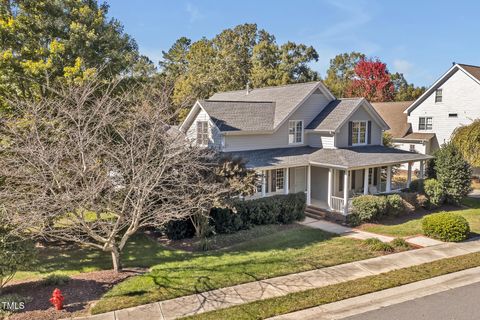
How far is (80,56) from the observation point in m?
16.8

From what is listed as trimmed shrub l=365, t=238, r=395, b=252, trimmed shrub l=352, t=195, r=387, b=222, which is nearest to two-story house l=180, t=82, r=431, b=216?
trimmed shrub l=352, t=195, r=387, b=222

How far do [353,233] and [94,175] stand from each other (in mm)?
12044

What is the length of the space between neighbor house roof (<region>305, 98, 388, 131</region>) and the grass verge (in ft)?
36.8

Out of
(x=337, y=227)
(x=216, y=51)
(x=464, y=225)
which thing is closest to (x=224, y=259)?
(x=337, y=227)

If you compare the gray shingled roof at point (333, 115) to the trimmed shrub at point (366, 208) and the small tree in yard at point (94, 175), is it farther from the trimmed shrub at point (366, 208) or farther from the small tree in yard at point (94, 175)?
the small tree in yard at point (94, 175)

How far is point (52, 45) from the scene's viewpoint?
1562 cm

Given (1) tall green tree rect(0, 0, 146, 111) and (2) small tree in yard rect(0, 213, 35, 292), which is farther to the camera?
(1) tall green tree rect(0, 0, 146, 111)

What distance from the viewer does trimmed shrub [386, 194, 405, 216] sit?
1974 centimetres

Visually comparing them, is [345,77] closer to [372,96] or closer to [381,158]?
[372,96]

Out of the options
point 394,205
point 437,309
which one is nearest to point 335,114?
point 394,205

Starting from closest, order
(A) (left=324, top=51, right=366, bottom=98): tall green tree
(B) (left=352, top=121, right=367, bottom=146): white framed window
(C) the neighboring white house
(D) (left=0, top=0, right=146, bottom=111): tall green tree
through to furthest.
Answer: (D) (left=0, top=0, right=146, bottom=111): tall green tree < (B) (left=352, top=121, right=367, bottom=146): white framed window < (C) the neighboring white house < (A) (left=324, top=51, right=366, bottom=98): tall green tree

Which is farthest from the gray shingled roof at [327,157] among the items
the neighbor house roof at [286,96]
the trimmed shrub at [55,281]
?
the trimmed shrub at [55,281]

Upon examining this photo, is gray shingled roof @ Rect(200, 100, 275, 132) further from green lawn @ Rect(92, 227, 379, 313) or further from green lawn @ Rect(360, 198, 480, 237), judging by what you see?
green lawn @ Rect(360, 198, 480, 237)

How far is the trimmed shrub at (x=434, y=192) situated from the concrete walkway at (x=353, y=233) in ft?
22.0
